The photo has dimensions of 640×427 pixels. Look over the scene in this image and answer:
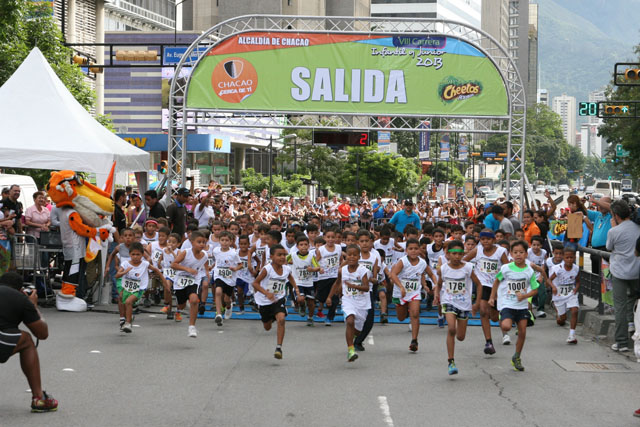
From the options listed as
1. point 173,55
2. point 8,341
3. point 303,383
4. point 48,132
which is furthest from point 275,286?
point 173,55

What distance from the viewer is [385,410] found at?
25.6 feet

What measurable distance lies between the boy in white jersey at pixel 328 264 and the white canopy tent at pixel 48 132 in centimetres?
434

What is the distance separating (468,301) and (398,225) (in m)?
7.65

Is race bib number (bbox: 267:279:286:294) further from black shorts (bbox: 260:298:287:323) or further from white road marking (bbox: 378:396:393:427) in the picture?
white road marking (bbox: 378:396:393:427)

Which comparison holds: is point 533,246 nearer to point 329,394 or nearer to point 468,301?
point 468,301

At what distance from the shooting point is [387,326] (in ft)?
45.6

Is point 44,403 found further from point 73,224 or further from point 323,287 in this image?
point 73,224

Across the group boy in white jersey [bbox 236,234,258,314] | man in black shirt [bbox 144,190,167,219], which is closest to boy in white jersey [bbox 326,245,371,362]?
boy in white jersey [bbox 236,234,258,314]

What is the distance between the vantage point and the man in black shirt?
54.5 ft

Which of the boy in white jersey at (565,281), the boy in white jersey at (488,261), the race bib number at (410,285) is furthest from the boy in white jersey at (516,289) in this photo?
the boy in white jersey at (565,281)

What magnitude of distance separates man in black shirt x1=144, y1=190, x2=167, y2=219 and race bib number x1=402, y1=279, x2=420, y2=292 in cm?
684

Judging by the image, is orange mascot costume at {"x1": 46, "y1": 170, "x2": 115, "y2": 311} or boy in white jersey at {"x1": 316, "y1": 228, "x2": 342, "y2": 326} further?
orange mascot costume at {"x1": 46, "y1": 170, "x2": 115, "y2": 311}

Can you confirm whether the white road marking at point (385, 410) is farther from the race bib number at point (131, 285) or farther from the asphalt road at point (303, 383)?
the race bib number at point (131, 285)

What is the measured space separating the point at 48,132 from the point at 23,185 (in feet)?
17.7
